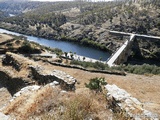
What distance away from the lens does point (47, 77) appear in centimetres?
1588

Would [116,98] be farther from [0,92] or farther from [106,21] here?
[106,21]

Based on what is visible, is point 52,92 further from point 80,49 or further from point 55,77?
point 80,49

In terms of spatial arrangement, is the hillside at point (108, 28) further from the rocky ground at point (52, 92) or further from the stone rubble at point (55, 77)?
the stone rubble at point (55, 77)

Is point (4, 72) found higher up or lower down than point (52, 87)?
lower down

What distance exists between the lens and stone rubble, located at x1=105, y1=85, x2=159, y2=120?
8.67 metres

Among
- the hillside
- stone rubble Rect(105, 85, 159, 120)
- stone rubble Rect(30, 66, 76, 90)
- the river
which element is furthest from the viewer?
the hillside

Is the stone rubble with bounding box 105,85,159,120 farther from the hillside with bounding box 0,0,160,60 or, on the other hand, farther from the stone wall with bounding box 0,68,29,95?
the hillside with bounding box 0,0,160,60

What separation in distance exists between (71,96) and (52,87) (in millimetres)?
1405

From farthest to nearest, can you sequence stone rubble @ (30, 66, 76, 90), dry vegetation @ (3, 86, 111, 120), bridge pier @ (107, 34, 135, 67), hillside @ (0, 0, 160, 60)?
hillside @ (0, 0, 160, 60)
bridge pier @ (107, 34, 135, 67)
stone rubble @ (30, 66, 76, 90)
dry vegetation @ (3, 86, 111, 120)

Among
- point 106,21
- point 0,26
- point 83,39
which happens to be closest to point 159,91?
point 83,39

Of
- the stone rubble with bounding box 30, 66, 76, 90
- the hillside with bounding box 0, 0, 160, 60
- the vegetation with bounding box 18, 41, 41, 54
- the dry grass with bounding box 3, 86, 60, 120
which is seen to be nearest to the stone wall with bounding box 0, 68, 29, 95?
the stone rubble with bounding box 30, 66, 76, 90

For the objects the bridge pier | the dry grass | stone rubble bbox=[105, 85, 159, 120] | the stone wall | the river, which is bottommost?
the river

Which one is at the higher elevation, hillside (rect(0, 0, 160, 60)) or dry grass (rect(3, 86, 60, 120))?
dry grass (rect(3, 86, 60, 120))

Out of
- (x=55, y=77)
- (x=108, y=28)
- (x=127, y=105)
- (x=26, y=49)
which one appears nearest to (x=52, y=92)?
(x=127, y=105)
